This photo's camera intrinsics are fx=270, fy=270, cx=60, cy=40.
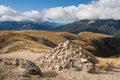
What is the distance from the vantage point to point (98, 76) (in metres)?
44.3

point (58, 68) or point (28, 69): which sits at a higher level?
point (28, 69)

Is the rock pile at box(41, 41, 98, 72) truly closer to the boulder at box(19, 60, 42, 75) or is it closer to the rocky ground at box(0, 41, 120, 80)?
the rocky ground at box(0, 41, 120, 80)

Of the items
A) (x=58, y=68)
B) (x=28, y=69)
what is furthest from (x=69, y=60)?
(x=28, y=69)

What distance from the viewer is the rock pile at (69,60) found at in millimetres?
47375

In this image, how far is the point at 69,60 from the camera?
1896 inches

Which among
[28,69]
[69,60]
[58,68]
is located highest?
[69,60]

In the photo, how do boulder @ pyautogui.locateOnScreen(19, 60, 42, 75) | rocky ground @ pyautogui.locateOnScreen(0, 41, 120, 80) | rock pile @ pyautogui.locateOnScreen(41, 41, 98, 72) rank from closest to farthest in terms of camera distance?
rocky ground @ pyautogui.locateOnScreen(0, 41, 120, 80), boulder @ pyautogui.locateOnScreen(19, 60, 42, 75), rock pile @ pyautogui.locateOnScreen(41, 41, 98, 72)

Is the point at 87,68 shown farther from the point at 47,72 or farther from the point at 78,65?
the point at 47,72

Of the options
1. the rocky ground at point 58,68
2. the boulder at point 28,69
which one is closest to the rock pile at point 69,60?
the rocky ground at point 58,68

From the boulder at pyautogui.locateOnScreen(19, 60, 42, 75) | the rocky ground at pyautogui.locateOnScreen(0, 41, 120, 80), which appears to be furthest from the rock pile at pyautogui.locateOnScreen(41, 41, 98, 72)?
the boulder at pyautogui.locateOnScreen(19, 60, 42, 75)

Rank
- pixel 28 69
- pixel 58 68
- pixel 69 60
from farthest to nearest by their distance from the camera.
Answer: pixel 69 60 < pixel 58 68 < pixel 28 69

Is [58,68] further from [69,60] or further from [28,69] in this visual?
[28,69]

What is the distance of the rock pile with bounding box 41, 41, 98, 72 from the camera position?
155ft

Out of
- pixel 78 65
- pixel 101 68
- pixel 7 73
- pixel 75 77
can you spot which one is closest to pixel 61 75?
pixel 75 77
